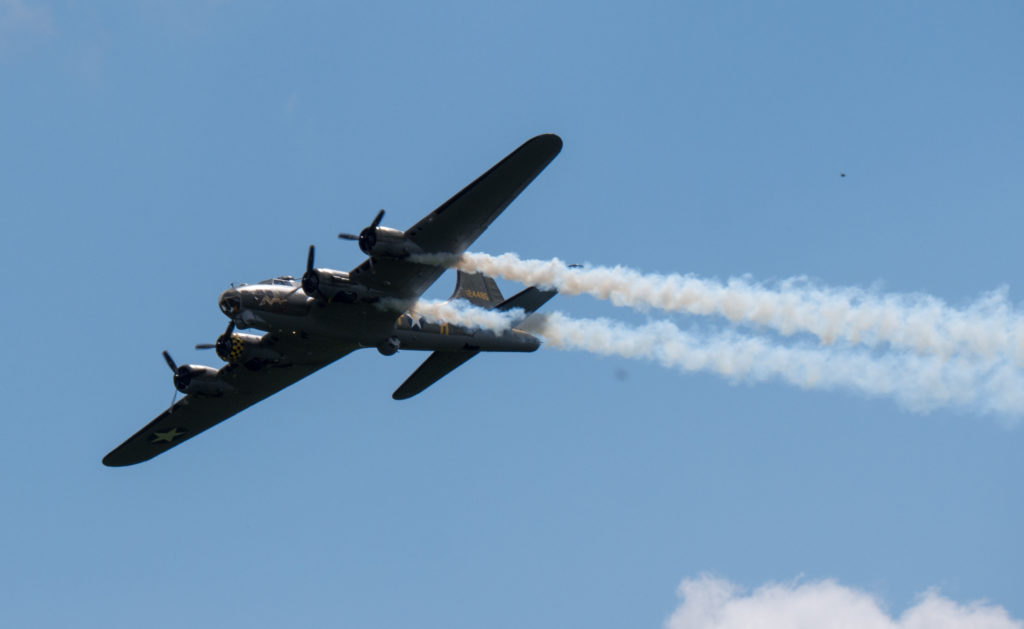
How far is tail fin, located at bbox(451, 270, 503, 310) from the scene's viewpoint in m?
36.8

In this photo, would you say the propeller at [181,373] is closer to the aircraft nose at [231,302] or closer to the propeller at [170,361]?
the propeller at [170,361]

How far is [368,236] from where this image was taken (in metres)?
30.8

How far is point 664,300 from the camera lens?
113 feet

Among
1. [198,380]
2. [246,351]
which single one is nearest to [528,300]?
[246,351]

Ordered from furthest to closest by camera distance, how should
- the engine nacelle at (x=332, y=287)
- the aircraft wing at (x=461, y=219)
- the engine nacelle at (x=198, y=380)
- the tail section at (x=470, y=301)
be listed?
the engine nacelle at (x=198, y=380) → the tail section at (x=470, y=301) → the engine nacelle at (x=332, y=287) → the aircraft wing at (x=461, y=219)

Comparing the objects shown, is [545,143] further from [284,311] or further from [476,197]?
[284,311]

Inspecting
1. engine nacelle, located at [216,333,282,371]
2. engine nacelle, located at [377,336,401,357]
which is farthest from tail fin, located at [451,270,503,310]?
engine nacelle, located at [216,333,282,371]

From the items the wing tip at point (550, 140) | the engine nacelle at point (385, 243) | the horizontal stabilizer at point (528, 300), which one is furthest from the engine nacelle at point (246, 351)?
the wing tip at point (550, 140)

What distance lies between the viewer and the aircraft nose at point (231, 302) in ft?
104

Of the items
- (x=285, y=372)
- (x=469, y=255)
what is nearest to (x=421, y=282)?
(x=469, y=255)

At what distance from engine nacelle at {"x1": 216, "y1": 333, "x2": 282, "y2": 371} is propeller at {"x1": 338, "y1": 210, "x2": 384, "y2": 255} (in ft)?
21.2

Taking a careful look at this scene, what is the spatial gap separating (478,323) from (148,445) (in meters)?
12.8

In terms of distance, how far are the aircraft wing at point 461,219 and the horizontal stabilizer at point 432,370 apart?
378 cm

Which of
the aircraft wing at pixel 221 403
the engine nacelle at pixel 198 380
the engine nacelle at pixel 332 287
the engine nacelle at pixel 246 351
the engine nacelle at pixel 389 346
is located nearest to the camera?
the engine nacelle at pixel 332 287
